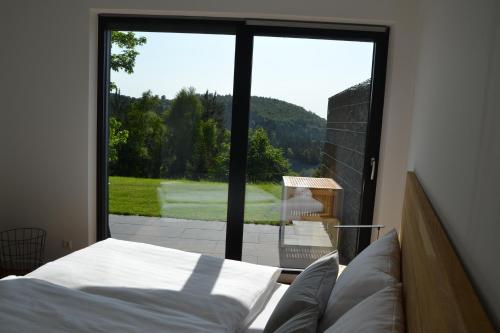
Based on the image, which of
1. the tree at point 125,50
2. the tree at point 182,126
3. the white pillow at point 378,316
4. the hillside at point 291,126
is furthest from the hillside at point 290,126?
the white pillow at point 378,316

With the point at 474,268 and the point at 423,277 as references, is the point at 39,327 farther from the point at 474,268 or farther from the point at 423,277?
the point at 474,268

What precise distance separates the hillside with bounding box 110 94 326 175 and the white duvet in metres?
1.43

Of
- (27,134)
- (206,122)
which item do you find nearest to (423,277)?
(206,122)

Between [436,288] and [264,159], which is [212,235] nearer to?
[264,159]

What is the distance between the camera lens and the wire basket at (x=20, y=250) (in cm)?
366

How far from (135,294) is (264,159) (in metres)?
1.94

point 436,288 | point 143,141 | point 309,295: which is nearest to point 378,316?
point 436,288

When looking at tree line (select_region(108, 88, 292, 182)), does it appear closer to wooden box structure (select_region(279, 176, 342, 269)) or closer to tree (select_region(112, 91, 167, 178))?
tree (select_region(112, 91, 167, 178))

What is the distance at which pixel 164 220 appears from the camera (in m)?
3.81

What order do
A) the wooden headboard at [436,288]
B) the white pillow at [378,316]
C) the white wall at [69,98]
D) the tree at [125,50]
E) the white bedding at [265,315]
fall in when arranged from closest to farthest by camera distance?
the wooden headboard at [436,288], the white pillow at [378,316], the white bedding at [265,315], the white wall at [69,98], the tree at [125,50]

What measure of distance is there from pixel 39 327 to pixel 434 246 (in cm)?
143

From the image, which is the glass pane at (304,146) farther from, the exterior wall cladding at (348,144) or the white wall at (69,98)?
the white wall at (69,98)

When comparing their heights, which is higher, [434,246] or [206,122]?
[206,122]

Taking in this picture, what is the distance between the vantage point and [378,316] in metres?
1.19
